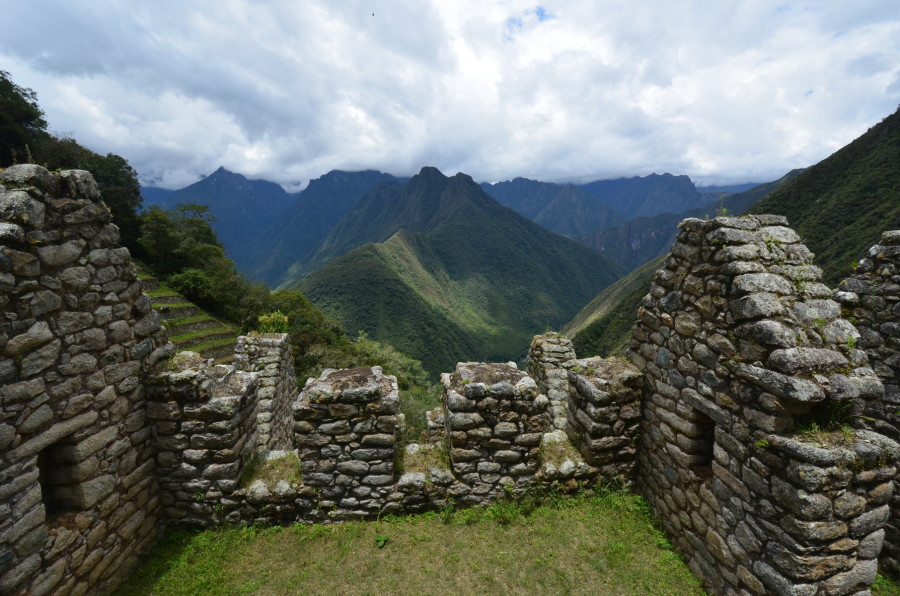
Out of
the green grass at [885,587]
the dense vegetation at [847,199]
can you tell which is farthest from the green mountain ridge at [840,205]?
the green grass at [885,587]

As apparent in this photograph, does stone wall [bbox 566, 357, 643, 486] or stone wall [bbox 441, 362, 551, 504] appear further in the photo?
stone wall [bbox 566, 357, 643, 486]

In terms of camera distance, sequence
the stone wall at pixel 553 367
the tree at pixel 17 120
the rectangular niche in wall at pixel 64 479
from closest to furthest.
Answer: the rectangular niche in wall at pixel 64 479 → the stone wall at pixel 553 367 → the tree at pixel 17 120

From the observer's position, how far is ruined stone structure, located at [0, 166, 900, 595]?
3.16 m

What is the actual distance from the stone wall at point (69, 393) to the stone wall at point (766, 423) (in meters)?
6.59

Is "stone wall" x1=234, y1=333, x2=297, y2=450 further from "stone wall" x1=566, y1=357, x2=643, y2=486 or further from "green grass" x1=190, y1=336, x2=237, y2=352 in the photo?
"green grass" x1=190, y1=336, x2=237, y2=352

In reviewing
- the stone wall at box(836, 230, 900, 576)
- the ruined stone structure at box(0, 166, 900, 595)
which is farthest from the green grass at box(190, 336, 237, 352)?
the stone wall at box(836, 230, 900, 576)

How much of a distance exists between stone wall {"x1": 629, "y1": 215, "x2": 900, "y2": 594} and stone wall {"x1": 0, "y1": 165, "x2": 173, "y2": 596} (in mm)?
6590

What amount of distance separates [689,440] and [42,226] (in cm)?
707

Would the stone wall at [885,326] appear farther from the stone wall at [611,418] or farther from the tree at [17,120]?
the tree at [17,120]

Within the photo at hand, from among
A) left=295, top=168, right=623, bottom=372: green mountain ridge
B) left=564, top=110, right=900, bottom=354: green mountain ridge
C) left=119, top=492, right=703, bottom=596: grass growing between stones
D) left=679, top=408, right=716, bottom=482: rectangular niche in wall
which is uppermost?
left=564, top=110, right=900, bottom=354: green mountain ridge

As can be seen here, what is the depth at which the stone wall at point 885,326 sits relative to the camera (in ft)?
15.1

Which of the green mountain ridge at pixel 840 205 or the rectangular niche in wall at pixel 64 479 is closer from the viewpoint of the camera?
the rectangular niche in wall at pixel 64 479

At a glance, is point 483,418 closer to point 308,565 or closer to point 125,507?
point 308,565

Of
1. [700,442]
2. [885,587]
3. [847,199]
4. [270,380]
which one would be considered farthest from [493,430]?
[847,199]
